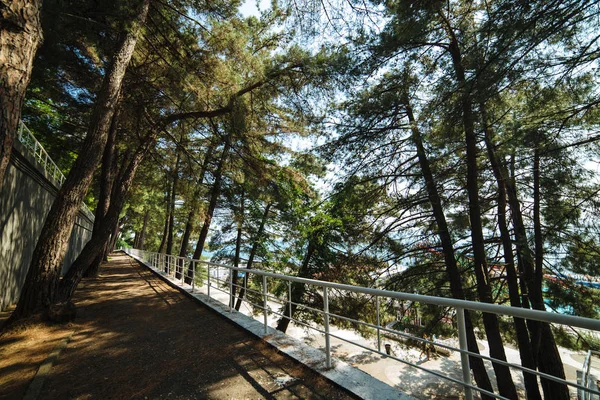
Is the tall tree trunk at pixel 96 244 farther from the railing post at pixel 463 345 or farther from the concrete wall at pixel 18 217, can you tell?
the railing post at pixel 463 345

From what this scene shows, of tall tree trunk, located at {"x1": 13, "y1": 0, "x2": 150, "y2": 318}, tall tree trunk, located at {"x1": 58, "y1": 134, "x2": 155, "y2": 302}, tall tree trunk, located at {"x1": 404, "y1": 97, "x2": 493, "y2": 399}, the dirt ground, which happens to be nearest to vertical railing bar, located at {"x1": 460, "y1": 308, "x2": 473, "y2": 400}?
the dirt ground

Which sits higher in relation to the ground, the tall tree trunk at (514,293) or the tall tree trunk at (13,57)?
the tall tree trunk at (13,57)

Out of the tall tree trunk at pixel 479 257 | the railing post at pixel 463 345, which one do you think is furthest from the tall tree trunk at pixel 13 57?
the tall tree trunk at pixel 479 257

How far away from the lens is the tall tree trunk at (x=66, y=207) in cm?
452

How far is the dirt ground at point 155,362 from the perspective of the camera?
8.52 feet

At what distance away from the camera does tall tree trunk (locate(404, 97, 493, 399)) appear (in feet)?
21.0

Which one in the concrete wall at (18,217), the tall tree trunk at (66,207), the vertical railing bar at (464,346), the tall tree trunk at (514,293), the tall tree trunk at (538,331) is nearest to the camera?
the vertical railing bar at (464,346)

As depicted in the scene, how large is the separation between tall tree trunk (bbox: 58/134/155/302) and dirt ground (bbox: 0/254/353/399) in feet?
1.99

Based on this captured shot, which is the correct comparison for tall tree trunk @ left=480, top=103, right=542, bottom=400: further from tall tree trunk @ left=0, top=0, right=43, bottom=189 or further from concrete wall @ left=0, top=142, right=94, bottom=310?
concrete wall @ left=0, top=142, right=94, bottom=310

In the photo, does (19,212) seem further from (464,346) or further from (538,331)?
(538,331)

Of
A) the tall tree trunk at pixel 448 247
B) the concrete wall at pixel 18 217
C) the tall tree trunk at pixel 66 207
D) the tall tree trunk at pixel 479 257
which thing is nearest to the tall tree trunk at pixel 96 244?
the tall tree trunk at pixel 66 207

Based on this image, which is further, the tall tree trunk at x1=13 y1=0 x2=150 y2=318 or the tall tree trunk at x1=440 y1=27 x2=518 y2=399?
the tall tree trunk at x1=440 y1=27 x2=518 y2=399

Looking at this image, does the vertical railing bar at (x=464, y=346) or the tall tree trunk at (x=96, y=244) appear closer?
the vertical railing bar at (x=464, y=346)

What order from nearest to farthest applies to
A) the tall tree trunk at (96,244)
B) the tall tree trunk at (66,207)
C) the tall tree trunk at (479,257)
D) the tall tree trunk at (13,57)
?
the tall tree trunk at (13,57)
the tall tree trunk at (66,207)
the tall tree trunk at (96,244)
the tall tree trunk at (479,257)
